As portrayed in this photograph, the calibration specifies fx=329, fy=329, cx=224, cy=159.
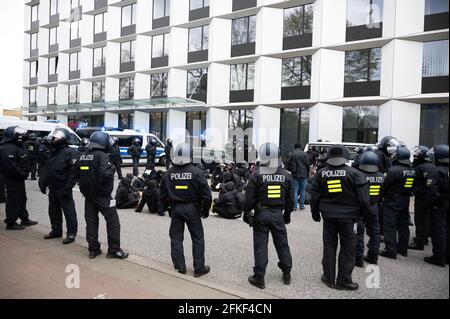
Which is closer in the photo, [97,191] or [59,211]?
[97,191]

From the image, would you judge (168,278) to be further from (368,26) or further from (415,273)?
Result: (368,26)

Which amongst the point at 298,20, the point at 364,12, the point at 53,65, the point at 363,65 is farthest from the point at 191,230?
the point at 53,65

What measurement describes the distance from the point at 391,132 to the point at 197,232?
16.9 meters

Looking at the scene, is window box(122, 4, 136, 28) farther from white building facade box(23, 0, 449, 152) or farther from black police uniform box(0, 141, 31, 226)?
black police uniform box(0, 141, 31, 226)

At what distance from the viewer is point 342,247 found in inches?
174

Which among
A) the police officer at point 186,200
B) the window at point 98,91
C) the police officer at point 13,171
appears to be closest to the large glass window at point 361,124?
the police officer at point 186,200

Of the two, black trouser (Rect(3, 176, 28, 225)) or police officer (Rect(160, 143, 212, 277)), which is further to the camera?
black trouser (Rect(3, 176, 28, 225))

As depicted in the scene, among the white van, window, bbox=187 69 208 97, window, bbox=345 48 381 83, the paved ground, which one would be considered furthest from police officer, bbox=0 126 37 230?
window, bbox=187 69 208 97

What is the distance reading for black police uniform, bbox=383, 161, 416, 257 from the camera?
223 inches

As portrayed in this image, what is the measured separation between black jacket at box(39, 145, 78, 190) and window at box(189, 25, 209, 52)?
21282 mm

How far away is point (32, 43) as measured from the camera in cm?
4081

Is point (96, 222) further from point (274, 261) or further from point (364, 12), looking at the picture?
point (364, 12)

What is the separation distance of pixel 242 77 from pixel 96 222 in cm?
2033

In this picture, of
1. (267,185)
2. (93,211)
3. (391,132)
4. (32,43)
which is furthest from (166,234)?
(32,43)
